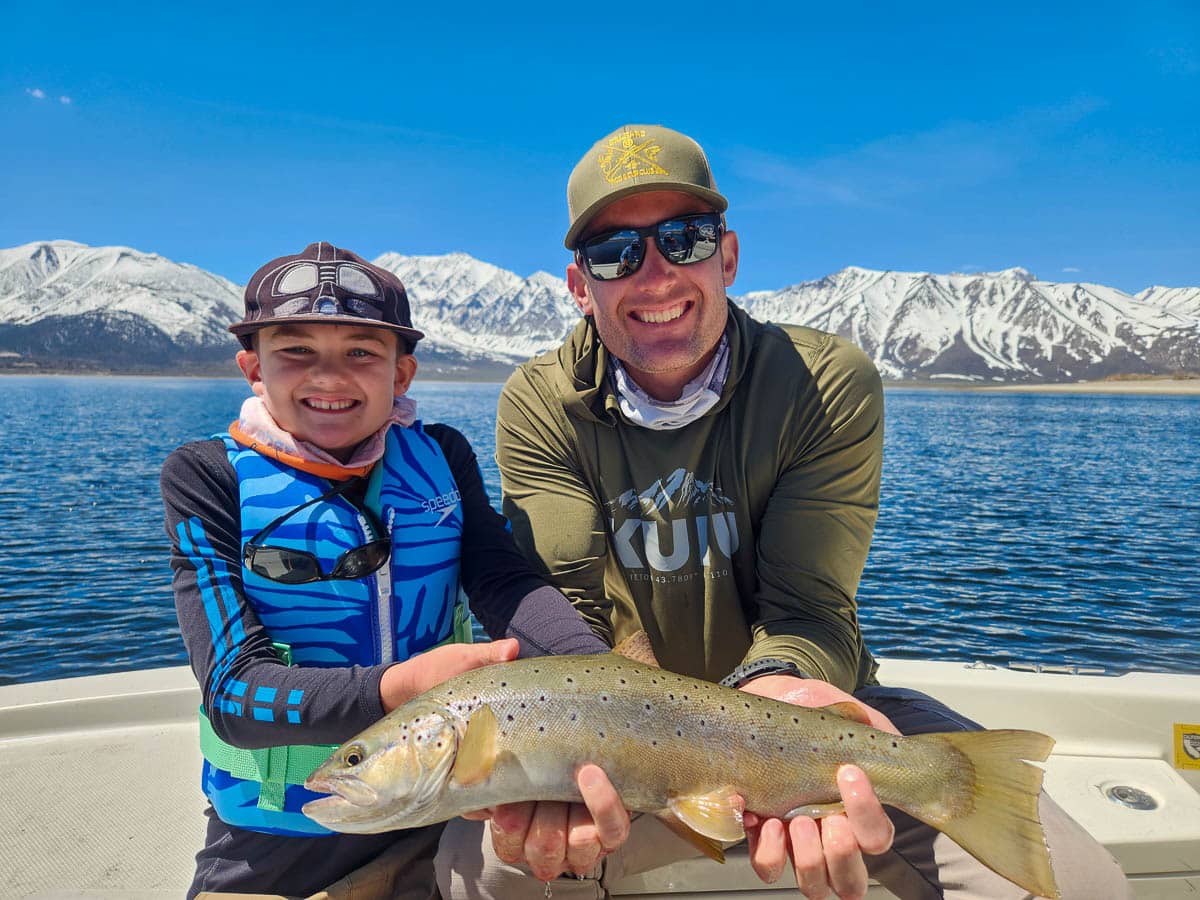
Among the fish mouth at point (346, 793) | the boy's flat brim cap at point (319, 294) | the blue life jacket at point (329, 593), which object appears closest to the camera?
the fish mouth at point (346, 793)

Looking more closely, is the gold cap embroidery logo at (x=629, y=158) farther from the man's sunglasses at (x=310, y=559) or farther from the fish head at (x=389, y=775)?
the fish head at (x=389, y=775)

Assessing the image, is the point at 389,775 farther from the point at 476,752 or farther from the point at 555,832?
the point at 555,832

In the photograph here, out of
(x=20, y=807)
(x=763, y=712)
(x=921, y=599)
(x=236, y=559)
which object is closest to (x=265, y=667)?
(x=236, y=559)

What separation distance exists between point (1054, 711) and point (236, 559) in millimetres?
5555

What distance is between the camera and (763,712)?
309 cm

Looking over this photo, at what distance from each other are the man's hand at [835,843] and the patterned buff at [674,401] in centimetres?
198

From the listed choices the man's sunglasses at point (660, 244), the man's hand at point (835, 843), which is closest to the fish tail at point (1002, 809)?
the man's hand at point (835, 843)

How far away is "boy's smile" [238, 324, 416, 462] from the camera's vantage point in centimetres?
371

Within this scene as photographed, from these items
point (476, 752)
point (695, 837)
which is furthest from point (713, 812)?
point (476, 752)

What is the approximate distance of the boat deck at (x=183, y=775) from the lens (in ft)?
14.3

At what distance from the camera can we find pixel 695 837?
2.94m

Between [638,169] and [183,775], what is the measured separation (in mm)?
4799

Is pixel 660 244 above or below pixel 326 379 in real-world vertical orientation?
above

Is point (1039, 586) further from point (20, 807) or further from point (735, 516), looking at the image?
point (20, 807)
